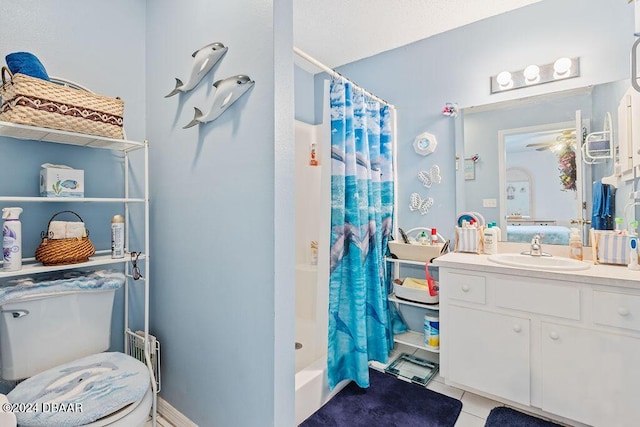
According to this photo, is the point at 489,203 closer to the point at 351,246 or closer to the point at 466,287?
the point at 466,287

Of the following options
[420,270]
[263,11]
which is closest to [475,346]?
[420,270]

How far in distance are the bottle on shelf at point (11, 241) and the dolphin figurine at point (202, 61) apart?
0.88 metres

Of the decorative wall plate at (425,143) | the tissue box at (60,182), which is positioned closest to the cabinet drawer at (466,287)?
the decorative wall plate at (425,143)

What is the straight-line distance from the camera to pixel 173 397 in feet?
5.42

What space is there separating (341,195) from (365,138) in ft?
1.59

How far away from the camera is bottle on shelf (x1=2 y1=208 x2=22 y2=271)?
121 centimetres

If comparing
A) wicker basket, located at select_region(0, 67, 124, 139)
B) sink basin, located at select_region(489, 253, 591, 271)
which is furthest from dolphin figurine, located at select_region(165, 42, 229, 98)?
sink basin, located at select_region(489, 253, 591, 271)

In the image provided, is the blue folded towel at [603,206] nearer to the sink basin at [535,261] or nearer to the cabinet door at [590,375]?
the sink basin at [535,261]

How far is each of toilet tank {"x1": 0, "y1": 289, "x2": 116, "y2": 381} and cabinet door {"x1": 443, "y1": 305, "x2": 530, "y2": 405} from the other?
6.27 ft

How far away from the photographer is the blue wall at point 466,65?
184 cm

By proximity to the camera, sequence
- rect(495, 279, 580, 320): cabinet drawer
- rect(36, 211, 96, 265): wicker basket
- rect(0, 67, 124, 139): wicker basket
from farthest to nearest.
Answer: rect(495, 279, 580, 320): cabinet drawer → rect(36, 211, 96, 265): wicker basket → rect(0, 67, 124, 139): wicker basket

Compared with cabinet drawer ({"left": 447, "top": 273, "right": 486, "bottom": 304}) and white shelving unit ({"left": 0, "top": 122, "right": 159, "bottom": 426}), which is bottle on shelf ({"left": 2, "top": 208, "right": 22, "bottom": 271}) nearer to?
white shelving unit ({"left": 0, "top": 122, "right": 159, "bottom": 426})

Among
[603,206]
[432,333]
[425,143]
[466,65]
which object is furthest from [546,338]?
[466,65]

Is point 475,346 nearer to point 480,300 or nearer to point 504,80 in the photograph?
point 480,300
